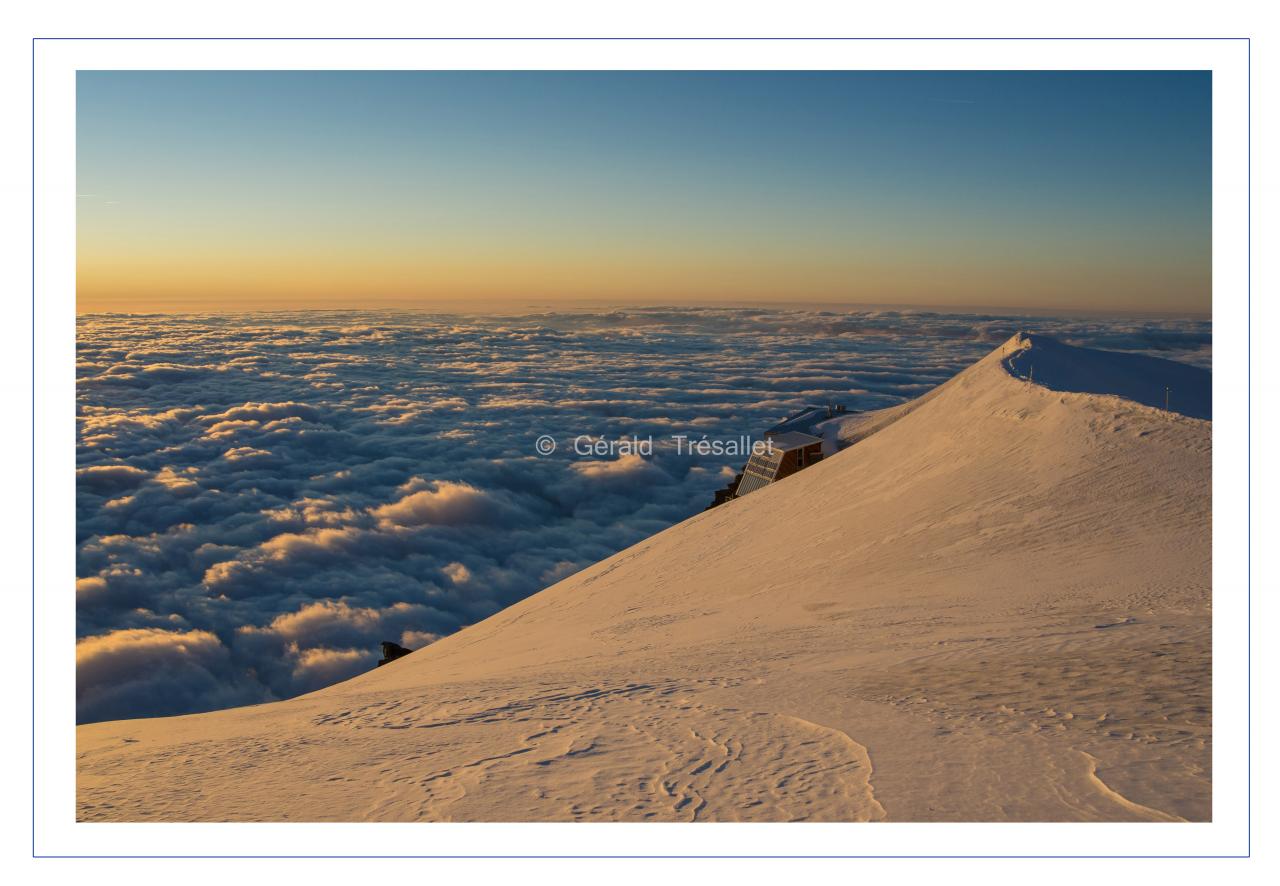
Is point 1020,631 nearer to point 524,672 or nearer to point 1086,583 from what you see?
point 1086,583

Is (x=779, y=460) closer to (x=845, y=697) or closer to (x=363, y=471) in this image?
(x=845, y=697)

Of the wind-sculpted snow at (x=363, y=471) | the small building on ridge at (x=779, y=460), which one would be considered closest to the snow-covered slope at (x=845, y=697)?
the small building on ridge at (x=779, y=460)

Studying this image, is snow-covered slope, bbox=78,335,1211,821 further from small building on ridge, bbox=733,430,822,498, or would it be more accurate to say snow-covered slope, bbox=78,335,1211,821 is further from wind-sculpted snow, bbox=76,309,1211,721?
wind-sculpted snow, bbox=76,309,1211,721

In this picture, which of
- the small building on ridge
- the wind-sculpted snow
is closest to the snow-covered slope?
the small building on ridge

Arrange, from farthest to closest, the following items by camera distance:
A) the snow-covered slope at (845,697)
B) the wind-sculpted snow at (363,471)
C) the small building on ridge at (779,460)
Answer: the wind-sculpted snow at (363,471) < the small building on ridge at (779,460) < the snow-covered slope at (845,697)

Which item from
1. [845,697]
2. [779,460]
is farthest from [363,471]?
[845,697]

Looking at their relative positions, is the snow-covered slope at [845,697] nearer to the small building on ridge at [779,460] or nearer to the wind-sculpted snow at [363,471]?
the small building on ridge at [779,460]
